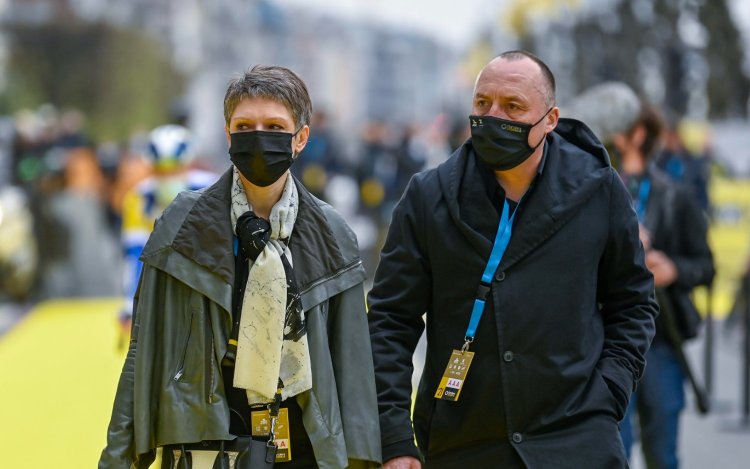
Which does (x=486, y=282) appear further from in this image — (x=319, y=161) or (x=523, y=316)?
(x=319, y=161)

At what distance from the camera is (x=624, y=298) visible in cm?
411

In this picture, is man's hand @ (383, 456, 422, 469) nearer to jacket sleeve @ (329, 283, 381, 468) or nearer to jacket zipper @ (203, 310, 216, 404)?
jacket sleeve @ (329, 283, 381, 468)

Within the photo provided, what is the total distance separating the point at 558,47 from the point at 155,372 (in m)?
32.2

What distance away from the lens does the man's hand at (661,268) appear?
564 centimetres

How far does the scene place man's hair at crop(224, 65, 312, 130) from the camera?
11.9ft

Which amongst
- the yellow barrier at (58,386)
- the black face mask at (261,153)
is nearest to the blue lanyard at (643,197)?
the black face mask at (261,153)

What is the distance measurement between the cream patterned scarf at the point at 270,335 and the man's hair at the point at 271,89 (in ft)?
1.03

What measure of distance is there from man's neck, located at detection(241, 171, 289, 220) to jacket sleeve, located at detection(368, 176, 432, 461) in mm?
510

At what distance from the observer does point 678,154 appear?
13.4 meters

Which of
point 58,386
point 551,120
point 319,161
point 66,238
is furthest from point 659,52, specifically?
point 551,120

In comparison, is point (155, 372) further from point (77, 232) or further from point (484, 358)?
point (77, 232)

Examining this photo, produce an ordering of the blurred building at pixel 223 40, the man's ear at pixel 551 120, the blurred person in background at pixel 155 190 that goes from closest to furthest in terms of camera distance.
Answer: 1. the man's ear at pixel 551 120
2. the blurred person in background at pixel 155 190
3. the blurred building at pixel 223 40

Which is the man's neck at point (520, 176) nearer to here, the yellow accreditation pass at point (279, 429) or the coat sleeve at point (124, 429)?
the yellow accreditation pass at point (279, 429)

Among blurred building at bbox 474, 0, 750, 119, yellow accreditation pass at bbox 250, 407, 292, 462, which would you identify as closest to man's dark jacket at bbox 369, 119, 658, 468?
yellow accreditation pass at bbox 250, 407, 292, 462
